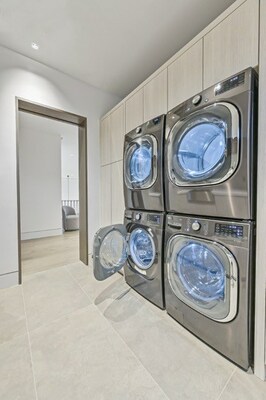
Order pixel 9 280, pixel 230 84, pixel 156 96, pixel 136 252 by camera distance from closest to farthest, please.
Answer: pixel 230 84
pixel 156 96
pixel 136 252
pixel 9 280

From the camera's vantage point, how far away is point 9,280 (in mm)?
2053

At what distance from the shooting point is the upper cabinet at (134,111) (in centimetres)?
197

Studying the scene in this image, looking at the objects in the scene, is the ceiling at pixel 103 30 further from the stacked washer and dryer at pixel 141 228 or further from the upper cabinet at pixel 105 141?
the stacked washer and dryer at pixel 141 228

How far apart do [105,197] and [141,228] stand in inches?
42.2

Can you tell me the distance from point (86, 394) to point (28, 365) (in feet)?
1.42

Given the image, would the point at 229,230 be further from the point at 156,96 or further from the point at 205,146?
the point at 156,96

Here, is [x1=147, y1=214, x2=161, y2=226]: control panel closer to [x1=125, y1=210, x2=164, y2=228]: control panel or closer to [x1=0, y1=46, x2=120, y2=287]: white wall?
[x1=125, y1=210, x2=164, y2=228]: control panel

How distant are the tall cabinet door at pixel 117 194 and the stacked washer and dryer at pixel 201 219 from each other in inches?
16.6

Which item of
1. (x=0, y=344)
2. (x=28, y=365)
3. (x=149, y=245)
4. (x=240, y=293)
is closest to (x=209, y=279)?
(x=240, y=293)

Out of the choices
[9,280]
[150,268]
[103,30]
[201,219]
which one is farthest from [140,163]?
[9,280]

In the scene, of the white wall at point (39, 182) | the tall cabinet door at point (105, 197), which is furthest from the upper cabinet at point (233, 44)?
the white wall at point (39, 182)

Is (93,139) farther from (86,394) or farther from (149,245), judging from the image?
(86,394)

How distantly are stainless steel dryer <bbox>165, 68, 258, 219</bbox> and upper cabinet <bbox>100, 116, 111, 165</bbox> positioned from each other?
1.26 metres

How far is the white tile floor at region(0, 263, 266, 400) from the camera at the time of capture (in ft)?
3.14
